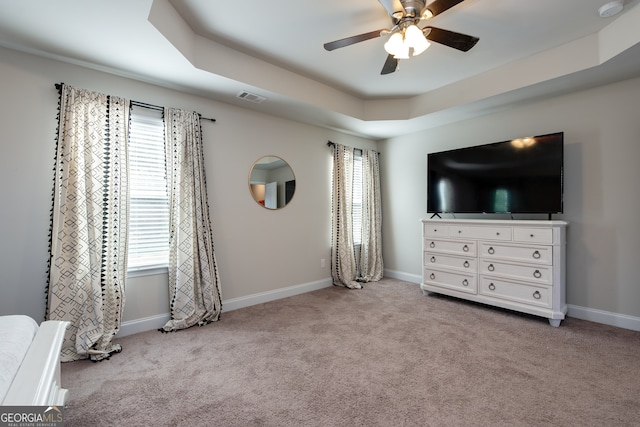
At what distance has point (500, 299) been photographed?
A: 10.3 feet

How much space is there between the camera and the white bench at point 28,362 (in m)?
0.86

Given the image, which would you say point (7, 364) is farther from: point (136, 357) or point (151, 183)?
point (151, 183)

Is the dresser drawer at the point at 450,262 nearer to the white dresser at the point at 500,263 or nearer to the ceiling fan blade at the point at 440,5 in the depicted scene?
the white dresser at the point at 500,263

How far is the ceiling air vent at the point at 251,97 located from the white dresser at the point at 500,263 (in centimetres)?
260

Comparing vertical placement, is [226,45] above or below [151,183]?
above

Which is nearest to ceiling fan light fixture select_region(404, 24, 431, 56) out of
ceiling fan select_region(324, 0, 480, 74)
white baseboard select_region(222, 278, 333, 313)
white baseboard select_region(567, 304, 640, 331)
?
ceiling fan select_region(324, 0, 480, 74)

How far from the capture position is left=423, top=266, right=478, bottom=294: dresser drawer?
3393mm

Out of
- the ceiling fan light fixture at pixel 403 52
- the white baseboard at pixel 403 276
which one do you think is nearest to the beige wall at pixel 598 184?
the white baseboard at pixel 403 276

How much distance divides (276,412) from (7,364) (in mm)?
1228

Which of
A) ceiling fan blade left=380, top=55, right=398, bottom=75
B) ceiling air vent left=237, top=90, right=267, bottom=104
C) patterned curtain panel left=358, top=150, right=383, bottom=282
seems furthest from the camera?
patterned curtain panel left=358, top=150, right=383, bottom=282

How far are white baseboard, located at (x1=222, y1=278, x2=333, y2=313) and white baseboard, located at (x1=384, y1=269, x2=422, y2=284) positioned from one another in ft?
3.77

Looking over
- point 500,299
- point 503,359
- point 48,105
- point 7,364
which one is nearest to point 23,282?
point 48,105

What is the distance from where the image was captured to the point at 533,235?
9.62 feet

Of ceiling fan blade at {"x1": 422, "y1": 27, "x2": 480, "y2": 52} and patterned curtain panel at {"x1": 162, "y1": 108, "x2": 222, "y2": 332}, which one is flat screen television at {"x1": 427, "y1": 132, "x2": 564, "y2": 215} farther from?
patterned curtain panel at {"x1": 162, "y1": 108, "x2": 222, "y2": 332}
